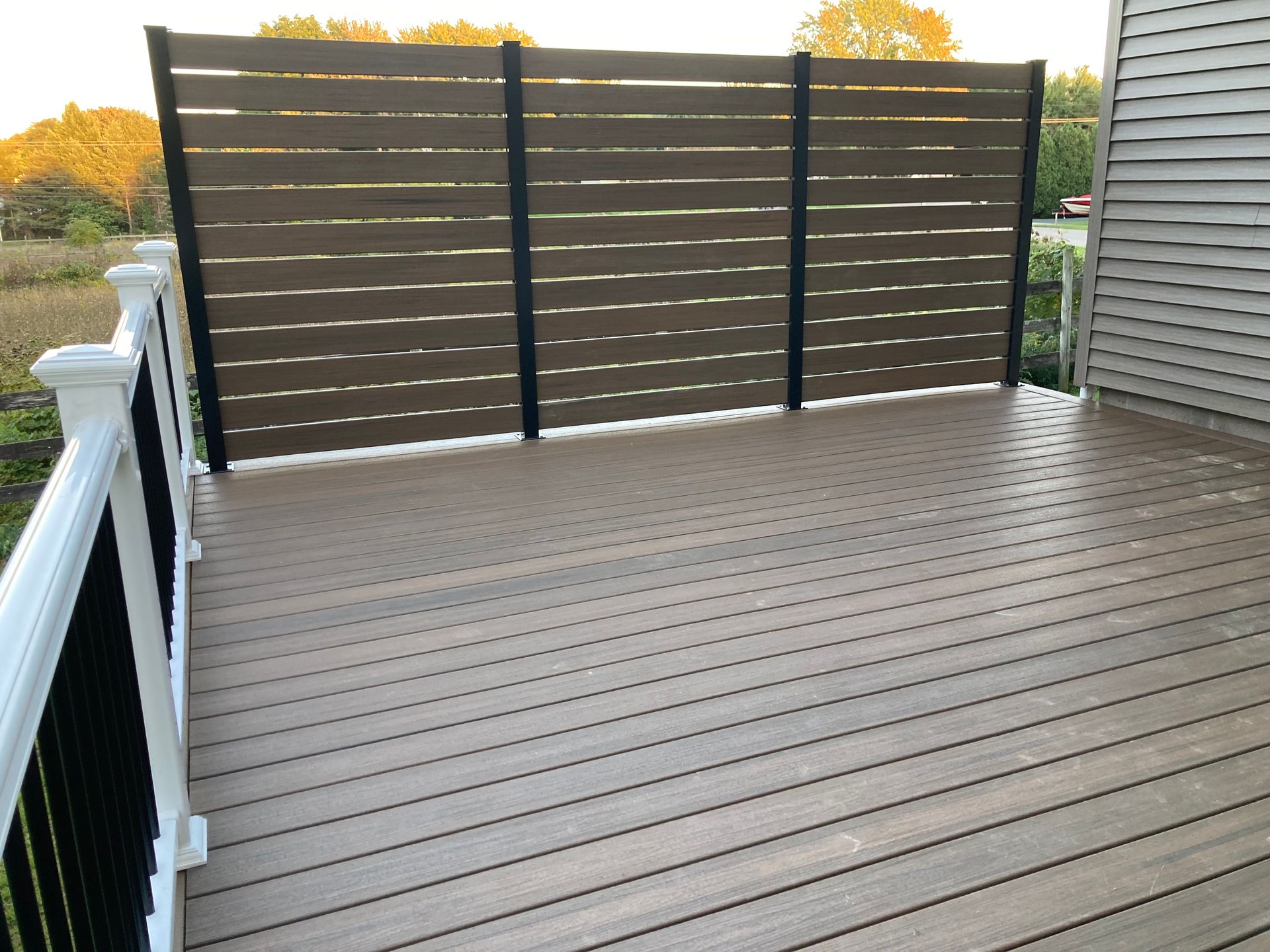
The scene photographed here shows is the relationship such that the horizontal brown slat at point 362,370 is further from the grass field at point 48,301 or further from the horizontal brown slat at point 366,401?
the grass field at point 48,301

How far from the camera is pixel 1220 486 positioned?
3566 mm

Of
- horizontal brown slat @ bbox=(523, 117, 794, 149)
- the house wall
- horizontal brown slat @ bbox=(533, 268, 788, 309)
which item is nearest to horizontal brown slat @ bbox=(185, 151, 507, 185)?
horizontal brown slat @ bbox=(523, 117, 794, 149)

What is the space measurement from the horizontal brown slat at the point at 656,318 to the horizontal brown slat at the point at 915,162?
723 mm

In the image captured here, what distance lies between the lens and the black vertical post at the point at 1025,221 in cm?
507

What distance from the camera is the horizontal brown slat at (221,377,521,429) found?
406 centimetres

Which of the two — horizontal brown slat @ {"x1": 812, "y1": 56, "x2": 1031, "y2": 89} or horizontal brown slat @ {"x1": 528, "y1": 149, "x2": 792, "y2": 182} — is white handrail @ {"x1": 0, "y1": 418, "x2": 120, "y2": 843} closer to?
horizontal brown slat @ {"x1": 528, "y1": 149, "x2": 792, "y2": 182}

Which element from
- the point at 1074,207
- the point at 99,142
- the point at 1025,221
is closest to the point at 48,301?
the point at 99,142

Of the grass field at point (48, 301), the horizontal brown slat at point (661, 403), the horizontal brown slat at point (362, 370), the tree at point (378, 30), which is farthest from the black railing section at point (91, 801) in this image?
the tree at point (378, 30)

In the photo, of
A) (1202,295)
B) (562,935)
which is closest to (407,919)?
(562,935)

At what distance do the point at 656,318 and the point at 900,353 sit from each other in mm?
1461

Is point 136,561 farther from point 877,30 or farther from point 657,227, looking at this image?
point 877,30

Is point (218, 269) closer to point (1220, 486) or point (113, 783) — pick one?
point (113, 783)

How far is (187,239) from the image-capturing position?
3818mm

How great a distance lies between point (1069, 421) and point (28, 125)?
32.2 feet
